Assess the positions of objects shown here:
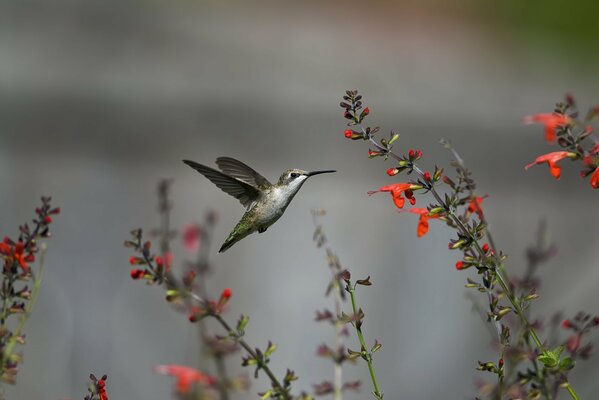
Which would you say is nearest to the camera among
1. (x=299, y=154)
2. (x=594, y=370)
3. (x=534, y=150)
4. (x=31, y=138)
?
(x=594, y=370)

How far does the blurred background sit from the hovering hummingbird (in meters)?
2.22

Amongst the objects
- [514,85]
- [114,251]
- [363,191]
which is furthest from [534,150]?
[114,251]

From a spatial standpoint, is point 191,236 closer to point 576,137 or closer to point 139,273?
point 139,273

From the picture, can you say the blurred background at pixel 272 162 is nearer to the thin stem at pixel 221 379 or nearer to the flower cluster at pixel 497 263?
the flower cluster at pixel 497 263

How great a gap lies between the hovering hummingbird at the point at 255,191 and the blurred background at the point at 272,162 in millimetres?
2219

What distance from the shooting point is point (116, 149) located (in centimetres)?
456

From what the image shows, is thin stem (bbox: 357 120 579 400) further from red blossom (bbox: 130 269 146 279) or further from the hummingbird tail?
the hummingbird tail

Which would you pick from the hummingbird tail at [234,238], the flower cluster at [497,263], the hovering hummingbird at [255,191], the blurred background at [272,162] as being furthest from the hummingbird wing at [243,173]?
the blurred background at [272,162]

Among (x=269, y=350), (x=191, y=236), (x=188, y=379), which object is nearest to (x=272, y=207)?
(x=191, y=236)

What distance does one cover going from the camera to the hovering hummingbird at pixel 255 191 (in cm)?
194

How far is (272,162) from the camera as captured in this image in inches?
187

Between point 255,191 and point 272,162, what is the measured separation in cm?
269

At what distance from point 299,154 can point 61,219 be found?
4.43 ft

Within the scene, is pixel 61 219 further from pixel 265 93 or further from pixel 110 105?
pixel 265 93
